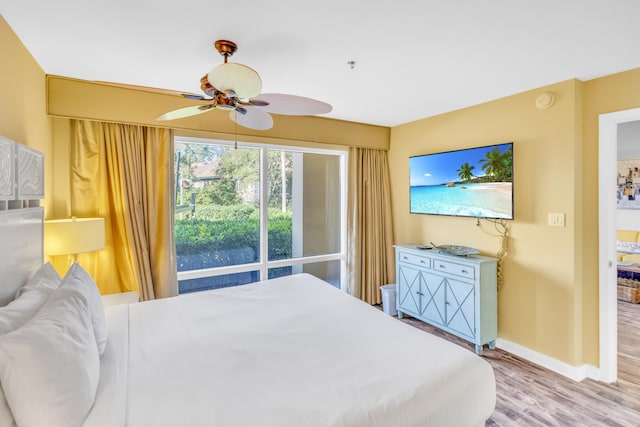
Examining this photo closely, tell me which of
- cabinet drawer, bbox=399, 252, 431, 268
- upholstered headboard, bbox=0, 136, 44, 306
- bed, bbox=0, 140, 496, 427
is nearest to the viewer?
bed, bbox=0, 140, 496, 427

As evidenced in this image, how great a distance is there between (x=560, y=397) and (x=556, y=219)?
1.40 m

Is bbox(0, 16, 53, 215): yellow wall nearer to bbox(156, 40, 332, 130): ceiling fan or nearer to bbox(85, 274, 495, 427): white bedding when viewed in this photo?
bbox(156, 40, 332, 130): ceiling fan

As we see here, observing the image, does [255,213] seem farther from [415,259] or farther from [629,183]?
A: [629,183]

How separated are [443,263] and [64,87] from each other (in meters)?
3.80

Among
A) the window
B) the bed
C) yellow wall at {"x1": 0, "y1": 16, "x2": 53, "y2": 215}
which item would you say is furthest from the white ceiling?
the bed

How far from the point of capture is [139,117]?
278cm

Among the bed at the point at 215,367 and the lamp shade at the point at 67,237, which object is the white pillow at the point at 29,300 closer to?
the bed at the point at 215,367

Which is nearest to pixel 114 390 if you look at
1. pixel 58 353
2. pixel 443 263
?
pixel 58 353

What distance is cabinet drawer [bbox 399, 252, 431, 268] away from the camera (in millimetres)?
3370

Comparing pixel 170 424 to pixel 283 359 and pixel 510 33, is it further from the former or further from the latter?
pixel 510 33

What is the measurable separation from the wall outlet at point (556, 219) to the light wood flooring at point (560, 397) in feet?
4.22

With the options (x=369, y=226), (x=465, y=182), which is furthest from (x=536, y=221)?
(x=369, y=226)

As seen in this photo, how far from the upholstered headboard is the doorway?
388cm

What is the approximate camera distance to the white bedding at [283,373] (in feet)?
3.70
